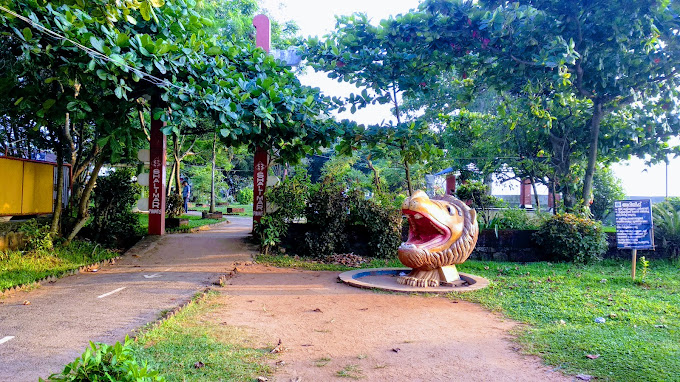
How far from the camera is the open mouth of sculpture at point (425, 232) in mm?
7266

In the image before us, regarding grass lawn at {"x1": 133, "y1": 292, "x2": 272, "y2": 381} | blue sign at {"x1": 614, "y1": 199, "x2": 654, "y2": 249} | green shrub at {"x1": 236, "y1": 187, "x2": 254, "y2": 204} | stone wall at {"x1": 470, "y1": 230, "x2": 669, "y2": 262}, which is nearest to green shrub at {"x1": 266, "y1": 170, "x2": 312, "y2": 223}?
stone wall at {"x1": 470, "y1": 230, "x2": 669, "y2": 262}

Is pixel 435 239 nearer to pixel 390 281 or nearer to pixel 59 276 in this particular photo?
pixel 390 281

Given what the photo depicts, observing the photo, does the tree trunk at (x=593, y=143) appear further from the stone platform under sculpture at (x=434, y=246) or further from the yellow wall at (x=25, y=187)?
the yellow wall at (x=25, y=187)

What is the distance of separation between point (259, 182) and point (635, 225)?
815 cm

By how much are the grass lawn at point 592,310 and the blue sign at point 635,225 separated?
2.06ft

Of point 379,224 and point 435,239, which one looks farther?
point 379,224

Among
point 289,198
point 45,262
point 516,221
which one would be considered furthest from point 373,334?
point 516,221

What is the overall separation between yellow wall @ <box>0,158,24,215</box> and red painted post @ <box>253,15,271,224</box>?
16.8 feet

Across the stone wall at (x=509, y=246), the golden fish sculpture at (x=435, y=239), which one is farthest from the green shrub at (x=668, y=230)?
the golden fish sculpture at (x=435, y=239)

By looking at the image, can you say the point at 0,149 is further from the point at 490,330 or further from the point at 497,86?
the point at 490,330

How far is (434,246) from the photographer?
7352mm

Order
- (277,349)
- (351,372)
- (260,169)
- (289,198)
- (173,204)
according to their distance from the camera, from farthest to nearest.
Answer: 1. (173,204)
2. (260,169)
3. (289,198)
4. (277,349)
5. (351,372)

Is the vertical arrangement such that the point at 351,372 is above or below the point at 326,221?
below

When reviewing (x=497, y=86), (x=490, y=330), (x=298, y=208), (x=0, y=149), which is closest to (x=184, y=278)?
(x=298, y=208)
